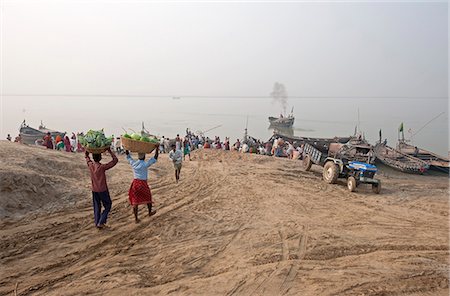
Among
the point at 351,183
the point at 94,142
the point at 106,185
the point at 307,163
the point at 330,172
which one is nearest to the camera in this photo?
the point at 94,142

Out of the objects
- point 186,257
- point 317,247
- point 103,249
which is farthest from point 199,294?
point 317,247

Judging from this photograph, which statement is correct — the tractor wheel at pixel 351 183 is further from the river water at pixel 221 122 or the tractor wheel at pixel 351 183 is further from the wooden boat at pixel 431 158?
the river water at pixel 221 122

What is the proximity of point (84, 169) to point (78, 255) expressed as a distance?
6.14 meters

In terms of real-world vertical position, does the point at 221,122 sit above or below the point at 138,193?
below

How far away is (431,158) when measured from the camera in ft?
69.2

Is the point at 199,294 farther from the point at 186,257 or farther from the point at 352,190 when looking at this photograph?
the point at 352,190

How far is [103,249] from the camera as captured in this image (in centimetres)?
538

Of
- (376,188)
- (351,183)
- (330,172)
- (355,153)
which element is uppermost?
(355,153)

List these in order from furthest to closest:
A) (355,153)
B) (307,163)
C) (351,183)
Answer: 1. (307,163)
2. (355,153)
3. (351,183)

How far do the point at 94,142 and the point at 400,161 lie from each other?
1964 centimetres

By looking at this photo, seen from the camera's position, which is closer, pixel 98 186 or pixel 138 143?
pixel 98 186

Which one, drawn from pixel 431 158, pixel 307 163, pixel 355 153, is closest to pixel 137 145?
pixel 355 153

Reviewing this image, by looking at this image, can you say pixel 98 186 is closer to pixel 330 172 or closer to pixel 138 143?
pixel 138 143

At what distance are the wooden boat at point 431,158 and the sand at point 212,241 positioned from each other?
436 inches
